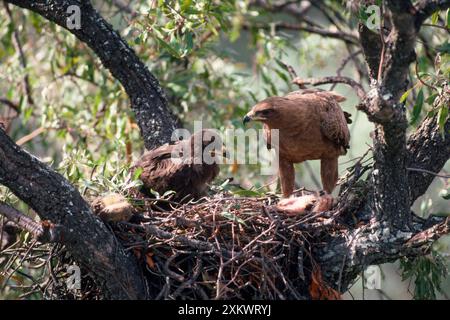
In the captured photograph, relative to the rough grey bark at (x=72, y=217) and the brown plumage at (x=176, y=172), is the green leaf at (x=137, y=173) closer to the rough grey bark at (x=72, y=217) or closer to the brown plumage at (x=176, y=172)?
the brown plumage at (x=176, y=172)

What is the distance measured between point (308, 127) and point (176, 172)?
1.19 m

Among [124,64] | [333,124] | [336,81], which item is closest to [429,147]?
[333,124]

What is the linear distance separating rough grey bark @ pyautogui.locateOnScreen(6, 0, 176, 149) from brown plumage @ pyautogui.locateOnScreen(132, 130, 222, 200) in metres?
0.26

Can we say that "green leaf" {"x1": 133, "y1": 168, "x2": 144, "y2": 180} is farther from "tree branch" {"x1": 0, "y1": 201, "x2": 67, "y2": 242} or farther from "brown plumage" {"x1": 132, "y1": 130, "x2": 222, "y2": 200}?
"tree branch" {"x1": 0, "y1": 201, "x2": 67, "y2": 242}

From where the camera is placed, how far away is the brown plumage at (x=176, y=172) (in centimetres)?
709

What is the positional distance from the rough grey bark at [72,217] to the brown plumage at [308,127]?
1.86 m

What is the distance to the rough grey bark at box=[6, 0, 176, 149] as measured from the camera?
6880 millimetres

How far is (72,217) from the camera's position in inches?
219

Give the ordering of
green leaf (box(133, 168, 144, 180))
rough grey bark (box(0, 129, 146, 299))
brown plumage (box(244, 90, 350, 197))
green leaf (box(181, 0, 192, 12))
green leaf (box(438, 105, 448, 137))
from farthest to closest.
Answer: brown plumage (box(244, 90, 350, 197)), green leaf (box(181, 0, 192, 12)), green leaf (box(133, 168, 144, 180)), green leaf (box(438, 105, 448, 137)), rough grey bark (box(0, 129, 146, 299))

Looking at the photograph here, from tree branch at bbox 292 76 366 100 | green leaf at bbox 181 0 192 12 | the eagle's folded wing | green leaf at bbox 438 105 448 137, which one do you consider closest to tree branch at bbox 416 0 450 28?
green leaf at bbox 438 105 448 137

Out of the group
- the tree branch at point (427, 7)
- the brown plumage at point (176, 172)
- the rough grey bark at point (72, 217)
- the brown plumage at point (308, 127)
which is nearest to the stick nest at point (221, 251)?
the rough grey bark at point (72, 217)

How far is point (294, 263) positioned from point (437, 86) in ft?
5.58

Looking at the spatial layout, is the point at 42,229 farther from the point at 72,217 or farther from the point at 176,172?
the point at 176,172

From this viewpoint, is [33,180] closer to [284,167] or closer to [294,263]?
[294,263]
